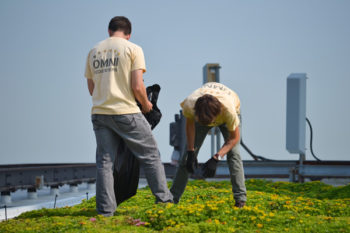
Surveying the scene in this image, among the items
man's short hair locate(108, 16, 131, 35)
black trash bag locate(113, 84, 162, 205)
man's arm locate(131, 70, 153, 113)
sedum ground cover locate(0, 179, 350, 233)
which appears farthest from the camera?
black trash bag locate(113, 84, 162, 205)

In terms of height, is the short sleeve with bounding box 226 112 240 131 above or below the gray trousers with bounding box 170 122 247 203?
above

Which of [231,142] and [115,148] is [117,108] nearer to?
[115,148]

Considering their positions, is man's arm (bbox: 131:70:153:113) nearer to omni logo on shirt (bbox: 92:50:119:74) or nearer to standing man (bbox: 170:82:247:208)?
omni logo on shirt (bbox: 92:50:119:74)

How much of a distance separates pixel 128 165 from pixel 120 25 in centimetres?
171

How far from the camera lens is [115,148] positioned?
18.3 feet

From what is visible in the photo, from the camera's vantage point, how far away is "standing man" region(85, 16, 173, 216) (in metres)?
5.32

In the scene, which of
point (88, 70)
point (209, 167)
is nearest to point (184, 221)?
point (209, 167)

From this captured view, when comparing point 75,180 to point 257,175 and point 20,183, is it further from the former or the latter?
point 257,175

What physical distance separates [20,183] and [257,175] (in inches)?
297

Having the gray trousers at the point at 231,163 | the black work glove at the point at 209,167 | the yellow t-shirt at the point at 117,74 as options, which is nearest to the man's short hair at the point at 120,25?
the yellow t-shirt at the point at 117,74

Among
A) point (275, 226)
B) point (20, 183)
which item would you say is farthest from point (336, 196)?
point (20, 183)

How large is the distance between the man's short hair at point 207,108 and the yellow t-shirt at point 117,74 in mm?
735

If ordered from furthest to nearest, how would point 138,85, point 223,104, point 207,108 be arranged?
point 223,104, point 138,85, point 207,108

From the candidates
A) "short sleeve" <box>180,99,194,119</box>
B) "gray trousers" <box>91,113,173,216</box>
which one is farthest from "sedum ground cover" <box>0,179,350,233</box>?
"short sleeve" <box>180,99,194,119</box>
